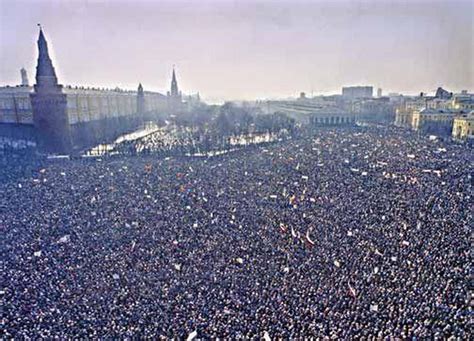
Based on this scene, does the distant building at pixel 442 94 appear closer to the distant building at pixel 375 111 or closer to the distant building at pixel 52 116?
the distant building at pixel 375 111

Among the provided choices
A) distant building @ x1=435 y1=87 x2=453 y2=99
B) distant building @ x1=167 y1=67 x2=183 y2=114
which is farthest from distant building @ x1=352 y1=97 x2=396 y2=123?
distant building @ x1=167 y1=67 x2=183 y2=114

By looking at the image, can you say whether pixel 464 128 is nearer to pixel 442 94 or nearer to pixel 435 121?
pixel 435 121

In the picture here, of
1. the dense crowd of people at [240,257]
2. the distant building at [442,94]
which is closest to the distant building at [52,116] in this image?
the dense crowd of people at [240,257]

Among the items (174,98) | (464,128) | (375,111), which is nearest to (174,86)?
(174,98)

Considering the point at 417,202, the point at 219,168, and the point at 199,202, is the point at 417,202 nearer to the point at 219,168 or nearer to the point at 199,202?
the point at 199,202

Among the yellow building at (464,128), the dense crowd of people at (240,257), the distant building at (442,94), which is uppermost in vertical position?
the distant building at (442,94)

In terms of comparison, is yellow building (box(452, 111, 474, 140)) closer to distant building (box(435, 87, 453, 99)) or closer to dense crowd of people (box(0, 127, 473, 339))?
dense crowd of people (box(0, 127, 473, 339))

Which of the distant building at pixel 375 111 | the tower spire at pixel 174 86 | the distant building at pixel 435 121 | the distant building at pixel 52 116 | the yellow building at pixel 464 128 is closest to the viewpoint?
the distant building at pixel 52 116

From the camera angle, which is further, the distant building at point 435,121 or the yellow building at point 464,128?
the distant building at point 435,121
